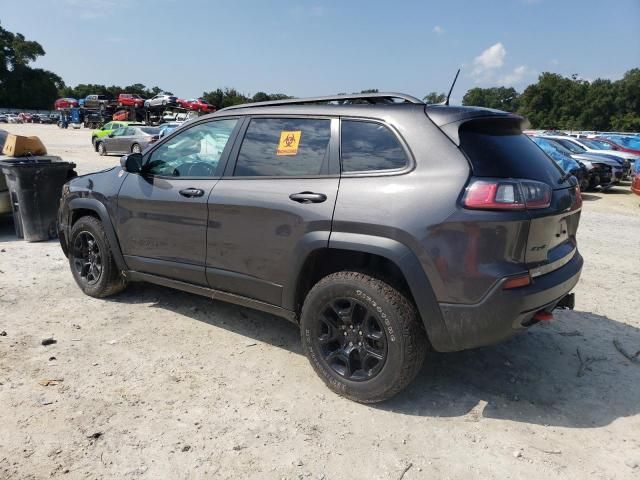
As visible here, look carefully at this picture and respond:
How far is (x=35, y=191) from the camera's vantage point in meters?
6.95

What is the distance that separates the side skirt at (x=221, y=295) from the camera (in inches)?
137

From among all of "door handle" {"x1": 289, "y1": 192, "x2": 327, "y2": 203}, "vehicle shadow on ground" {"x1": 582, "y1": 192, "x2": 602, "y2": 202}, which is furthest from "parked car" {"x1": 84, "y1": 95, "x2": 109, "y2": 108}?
"door handle" {"x1": 289, "y1": 192, "x2": 327, "y2": 203}

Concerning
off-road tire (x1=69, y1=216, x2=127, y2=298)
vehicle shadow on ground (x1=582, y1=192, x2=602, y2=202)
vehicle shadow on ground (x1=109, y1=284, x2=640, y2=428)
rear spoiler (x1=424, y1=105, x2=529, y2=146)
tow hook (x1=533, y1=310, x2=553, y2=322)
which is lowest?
vehicle shadow on ground (x1=582, y1=192, x2=602, y2=202)

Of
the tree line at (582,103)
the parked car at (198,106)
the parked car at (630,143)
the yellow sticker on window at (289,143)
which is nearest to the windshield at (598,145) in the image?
the parked car at (630,143)

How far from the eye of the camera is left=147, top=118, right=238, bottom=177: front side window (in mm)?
3889

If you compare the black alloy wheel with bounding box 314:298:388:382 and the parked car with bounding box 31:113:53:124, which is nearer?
the black alloy wheel with bounding box 314:298:388:382

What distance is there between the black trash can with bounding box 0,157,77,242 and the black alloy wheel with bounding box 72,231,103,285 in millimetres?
2604

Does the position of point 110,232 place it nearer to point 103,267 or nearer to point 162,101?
point 103,267

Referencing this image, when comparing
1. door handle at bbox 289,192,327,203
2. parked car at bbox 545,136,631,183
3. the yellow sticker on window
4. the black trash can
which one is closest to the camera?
door handle at bbox 289,192,327,203

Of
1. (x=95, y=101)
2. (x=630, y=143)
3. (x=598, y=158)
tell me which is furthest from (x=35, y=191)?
(x=95, y=101)

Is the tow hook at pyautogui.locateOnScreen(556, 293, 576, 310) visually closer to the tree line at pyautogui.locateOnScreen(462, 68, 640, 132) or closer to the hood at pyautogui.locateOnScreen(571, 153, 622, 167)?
the hood at pyautogui.locateOnScreen(571, 153, 622, 167)

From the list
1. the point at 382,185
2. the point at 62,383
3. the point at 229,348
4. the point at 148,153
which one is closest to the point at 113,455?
the point at 62,383

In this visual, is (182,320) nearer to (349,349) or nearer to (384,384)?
(349,349)

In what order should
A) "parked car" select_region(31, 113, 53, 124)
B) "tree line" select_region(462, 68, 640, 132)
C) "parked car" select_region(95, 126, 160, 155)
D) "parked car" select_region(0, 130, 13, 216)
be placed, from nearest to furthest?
"parked car" select_region(0, 130, 13, 216) → "parked car" select_region(95, 126, 160, 155) → "tree line" select_region(462, 68, 640, 132) → "parked car" select_region(31, 113, 53, 124)
